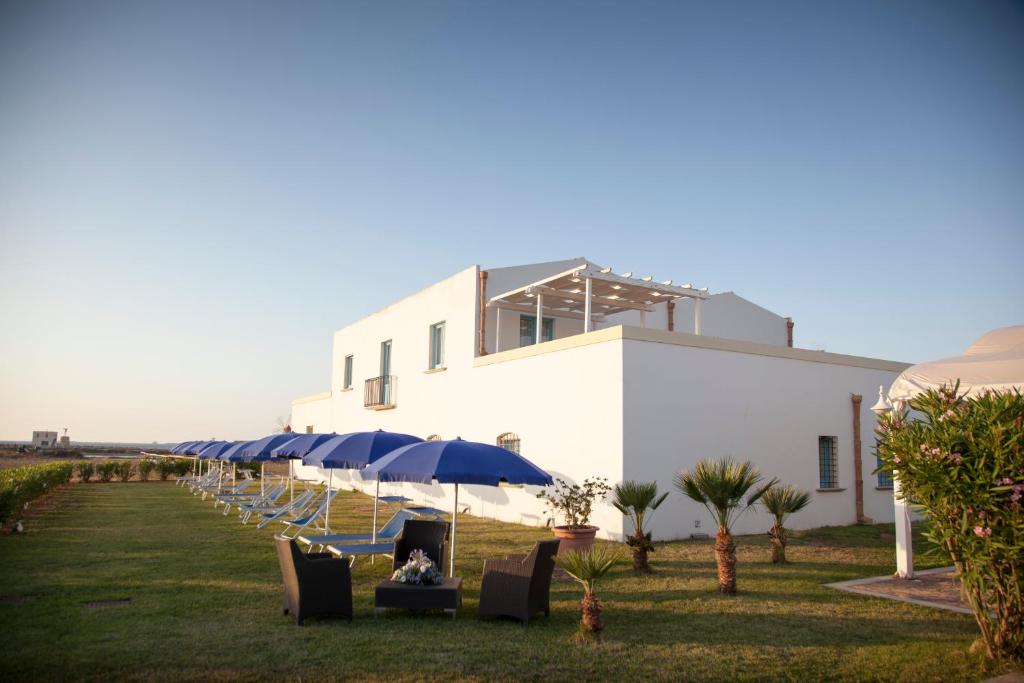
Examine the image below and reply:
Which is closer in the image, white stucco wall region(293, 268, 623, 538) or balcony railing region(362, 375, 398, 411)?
white stucco wall region(293, 268, 623, 538)

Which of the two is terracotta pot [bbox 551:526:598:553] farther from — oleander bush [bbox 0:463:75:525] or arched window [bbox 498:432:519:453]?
oleander bush [bbox 0:463:75:525]

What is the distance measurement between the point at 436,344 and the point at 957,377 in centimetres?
1509

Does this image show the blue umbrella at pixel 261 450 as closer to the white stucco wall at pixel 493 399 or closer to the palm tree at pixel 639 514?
the white stucco wall at pixel 493 399

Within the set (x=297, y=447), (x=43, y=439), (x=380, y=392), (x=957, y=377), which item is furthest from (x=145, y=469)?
(x=43, y=439)

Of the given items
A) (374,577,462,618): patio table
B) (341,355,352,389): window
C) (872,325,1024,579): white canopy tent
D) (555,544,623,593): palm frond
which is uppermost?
(341,355,352,389): window

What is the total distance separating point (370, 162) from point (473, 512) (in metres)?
9.47

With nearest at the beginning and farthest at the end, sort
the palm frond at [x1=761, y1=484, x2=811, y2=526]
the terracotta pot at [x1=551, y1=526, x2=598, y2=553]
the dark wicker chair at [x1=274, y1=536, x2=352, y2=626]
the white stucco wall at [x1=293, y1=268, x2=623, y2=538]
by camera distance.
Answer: the dark wicker chair at [x1=274, y1=536, x2=352, y2=626] → the palm frond at [x1=761, y1=484, x2=811, y2=526] → the terracotta pot at [x1=551, y1=526, x2=598, y2=553] → the white stucco wall at [x1=293, y1=268, x2=623, y2=538]

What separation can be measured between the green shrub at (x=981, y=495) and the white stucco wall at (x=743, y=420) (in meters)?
6.85

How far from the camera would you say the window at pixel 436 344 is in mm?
21312

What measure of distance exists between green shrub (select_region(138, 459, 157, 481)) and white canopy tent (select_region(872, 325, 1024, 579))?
108 ft

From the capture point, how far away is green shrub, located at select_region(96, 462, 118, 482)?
3075cm

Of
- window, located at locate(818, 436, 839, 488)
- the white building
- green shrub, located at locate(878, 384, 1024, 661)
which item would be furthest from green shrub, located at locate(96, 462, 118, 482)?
green shrub, located at locate(878, 384, 1024, 661)

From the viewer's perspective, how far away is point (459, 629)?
6.70 m

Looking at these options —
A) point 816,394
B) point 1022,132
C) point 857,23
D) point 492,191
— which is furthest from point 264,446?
point 1022,132
